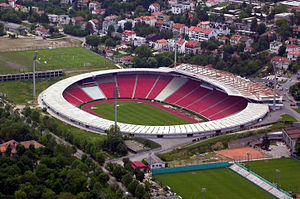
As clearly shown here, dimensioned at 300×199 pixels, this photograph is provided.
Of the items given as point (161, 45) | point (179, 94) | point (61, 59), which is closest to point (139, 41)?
point (161, 45)

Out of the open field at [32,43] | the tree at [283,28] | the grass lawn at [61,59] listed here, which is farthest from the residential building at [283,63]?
the open field at [32,43]

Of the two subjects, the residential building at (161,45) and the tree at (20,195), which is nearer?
the tree at (20,195)

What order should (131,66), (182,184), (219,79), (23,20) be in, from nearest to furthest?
(182,184), (219,79), (131,66), (23,20)

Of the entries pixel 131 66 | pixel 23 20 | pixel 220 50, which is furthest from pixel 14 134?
pixel 23 20

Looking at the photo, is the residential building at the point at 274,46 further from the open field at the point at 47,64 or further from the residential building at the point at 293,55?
the open field at the point at 47,64

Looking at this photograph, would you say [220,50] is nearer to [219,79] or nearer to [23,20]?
[219,79]

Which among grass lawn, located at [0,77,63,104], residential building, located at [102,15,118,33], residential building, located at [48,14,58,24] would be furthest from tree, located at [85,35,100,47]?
grass lawn, located at [0,77,63,104]

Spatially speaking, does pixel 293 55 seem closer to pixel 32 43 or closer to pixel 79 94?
pixel 79 94
